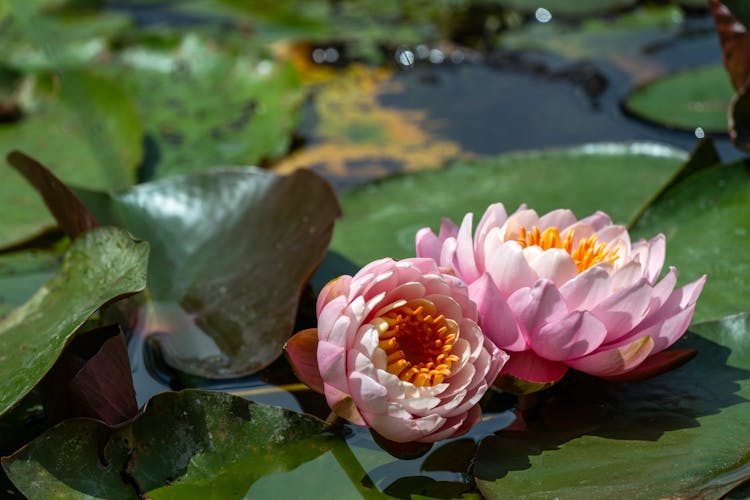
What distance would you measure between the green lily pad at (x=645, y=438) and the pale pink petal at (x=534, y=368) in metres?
0.08

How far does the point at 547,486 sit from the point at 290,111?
62.7 inches

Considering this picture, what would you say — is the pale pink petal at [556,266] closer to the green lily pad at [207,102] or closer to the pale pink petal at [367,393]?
the pale pink petal at [367,393]

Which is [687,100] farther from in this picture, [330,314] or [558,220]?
[330,314]

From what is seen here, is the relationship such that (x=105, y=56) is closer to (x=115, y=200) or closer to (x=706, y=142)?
(x=115, y=200)

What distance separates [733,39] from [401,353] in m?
1.00

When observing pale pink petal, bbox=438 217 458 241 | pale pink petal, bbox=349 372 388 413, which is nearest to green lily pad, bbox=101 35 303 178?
pale pink petal, bbox=438 217 458 241

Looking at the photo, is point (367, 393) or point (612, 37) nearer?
point (367, 393)

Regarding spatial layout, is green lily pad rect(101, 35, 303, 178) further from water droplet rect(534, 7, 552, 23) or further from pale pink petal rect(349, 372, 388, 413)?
pale pink petal rect(349, 372, 388, 413)

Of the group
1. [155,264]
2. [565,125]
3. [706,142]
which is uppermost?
[706,142]

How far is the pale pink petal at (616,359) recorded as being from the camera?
1035 mm

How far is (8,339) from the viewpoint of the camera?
128 centimetres

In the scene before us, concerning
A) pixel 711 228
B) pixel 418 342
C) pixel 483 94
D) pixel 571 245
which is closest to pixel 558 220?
pixel 571 245

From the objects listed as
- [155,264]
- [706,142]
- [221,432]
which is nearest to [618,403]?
[221,432]

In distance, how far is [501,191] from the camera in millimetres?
1780
